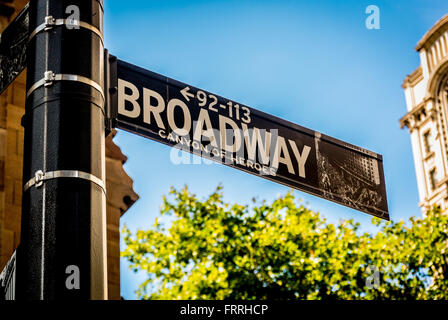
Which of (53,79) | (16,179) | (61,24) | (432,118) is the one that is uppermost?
(432,118)

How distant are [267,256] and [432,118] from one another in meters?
31.9

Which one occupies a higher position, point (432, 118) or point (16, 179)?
point (432, 118)

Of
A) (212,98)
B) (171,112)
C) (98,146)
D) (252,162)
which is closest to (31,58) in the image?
(98,146)

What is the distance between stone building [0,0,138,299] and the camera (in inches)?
309

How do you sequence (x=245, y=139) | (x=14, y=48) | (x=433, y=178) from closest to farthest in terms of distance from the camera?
(x=14, y=48) → (x=245, y=139) → (x=433, y=178)

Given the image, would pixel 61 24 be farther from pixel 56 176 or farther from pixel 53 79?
pixel 56 176

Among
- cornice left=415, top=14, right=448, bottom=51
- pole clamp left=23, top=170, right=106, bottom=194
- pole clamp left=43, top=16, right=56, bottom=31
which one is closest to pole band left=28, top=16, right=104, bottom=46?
pole clamp left=43, top=16, right=56, bottom=31

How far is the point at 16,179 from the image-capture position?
818 centimetres

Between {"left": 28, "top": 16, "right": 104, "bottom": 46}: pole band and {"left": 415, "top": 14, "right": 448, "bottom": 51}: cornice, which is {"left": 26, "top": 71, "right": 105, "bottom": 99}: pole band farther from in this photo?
{"left": 415, "top": 14, "right": 448, "bottom": 51}: cornice

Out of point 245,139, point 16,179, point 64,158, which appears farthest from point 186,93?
point 16,179

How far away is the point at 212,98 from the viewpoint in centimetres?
424

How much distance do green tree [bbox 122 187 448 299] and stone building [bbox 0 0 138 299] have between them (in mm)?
15244

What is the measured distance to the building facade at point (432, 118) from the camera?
5225cm

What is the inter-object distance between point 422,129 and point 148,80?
54.2 m
